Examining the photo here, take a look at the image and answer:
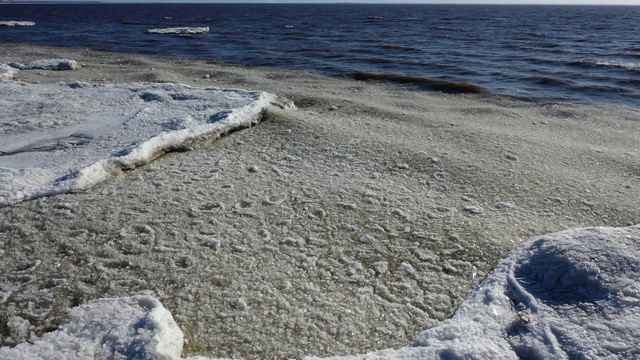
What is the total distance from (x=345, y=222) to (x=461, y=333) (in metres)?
1.12

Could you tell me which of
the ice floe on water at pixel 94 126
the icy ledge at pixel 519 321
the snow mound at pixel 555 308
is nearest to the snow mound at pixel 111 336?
the icy ledge at pixel 519 321

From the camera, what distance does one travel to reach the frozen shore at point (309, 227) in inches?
81.6

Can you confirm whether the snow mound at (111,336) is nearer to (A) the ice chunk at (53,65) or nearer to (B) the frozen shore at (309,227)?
(B) the frozen shore at (309,227)

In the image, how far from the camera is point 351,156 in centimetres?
376

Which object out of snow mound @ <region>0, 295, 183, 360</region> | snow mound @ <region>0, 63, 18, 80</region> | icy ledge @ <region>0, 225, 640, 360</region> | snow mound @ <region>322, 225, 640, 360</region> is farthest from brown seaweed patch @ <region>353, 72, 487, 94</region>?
snow mound @ <region>0, 295, 183, 360</region>

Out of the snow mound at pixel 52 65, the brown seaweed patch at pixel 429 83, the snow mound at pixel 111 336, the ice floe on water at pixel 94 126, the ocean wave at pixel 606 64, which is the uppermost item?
the ocean wave at pixel 606 64

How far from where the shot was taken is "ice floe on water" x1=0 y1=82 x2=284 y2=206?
3.11 m

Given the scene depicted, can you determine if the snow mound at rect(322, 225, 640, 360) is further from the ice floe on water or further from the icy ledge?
the ice floe on water

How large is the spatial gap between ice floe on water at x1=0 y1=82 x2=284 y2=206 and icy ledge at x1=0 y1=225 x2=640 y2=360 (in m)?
1.41

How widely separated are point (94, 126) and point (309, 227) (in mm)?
2520

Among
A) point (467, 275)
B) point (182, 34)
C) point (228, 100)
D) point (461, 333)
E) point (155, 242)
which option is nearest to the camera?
point (461, 333)

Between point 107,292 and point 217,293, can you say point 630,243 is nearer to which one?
point 217,293

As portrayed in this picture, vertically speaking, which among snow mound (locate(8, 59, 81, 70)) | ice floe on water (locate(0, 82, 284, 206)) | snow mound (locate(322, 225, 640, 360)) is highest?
snow mound (locate(8, 59, 81, 70))

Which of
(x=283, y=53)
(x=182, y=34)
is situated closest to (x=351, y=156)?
(x=283, y=53)
